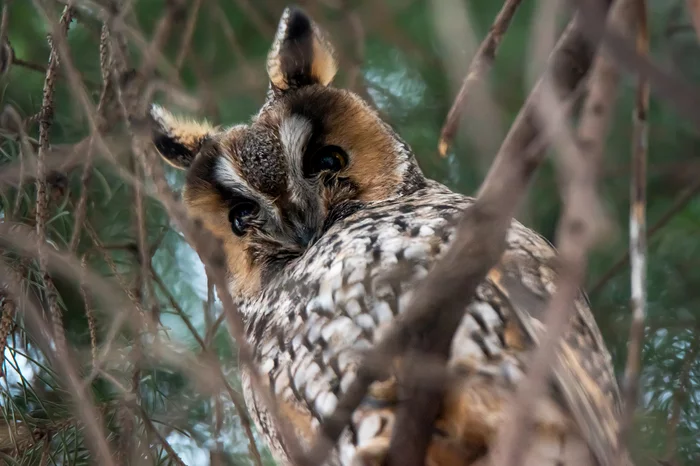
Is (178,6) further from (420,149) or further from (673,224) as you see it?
(673,224)

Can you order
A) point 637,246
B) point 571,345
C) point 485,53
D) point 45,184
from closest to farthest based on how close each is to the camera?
point 637,246 → point 485,53 → point 571,345 → point 45,184

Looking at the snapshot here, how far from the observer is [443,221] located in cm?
163

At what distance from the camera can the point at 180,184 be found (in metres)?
2.40

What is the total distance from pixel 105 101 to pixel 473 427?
3.73 ft

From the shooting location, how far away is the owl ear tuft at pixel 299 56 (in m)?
2.12

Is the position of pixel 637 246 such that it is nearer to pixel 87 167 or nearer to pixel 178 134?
pixel 87 167

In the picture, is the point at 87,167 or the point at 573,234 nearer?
the point at 573,234

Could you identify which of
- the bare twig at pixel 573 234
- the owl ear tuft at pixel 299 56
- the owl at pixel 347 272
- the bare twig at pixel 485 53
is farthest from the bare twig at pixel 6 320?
the bare twig at pixel 573 234

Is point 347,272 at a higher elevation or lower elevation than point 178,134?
lower

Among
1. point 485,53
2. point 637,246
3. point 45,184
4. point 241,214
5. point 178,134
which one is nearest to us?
point 637,246

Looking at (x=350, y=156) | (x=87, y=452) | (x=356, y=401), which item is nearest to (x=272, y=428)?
(x=87, y=452)

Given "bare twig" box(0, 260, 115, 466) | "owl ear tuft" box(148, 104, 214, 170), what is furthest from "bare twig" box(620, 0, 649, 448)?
"owl ear tuft" box(148, 104, 214, 170)

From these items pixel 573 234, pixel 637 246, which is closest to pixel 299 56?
pixel 637 246

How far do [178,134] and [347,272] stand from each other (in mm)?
838
